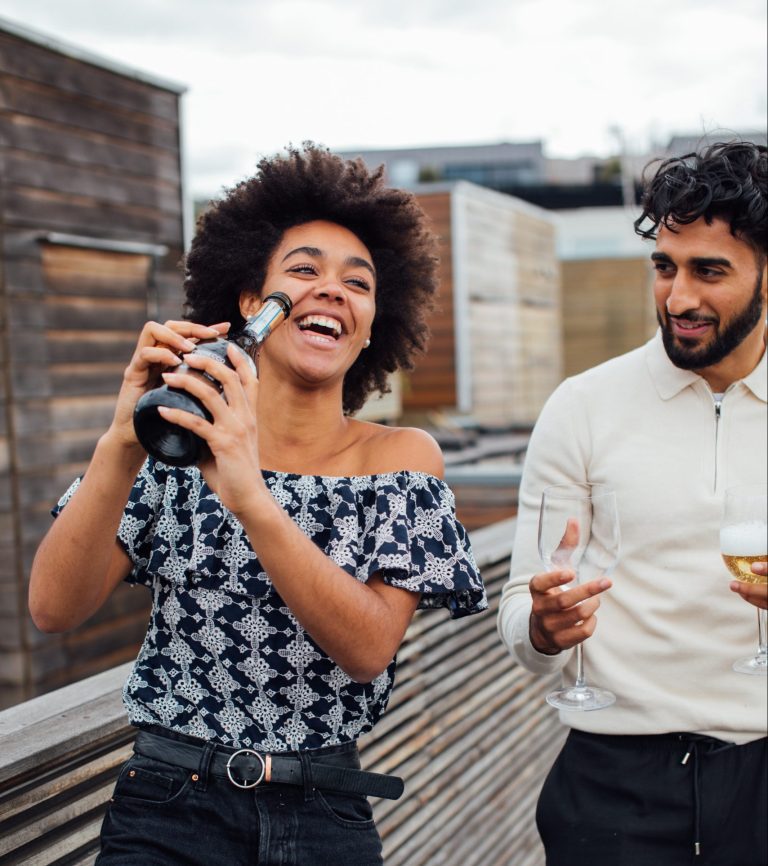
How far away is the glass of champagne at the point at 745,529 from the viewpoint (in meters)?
1.65

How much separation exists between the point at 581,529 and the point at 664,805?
1.99 ft

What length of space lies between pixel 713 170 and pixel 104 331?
4977 millimetres

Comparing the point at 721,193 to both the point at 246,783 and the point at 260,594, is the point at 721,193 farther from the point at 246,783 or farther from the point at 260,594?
the point at 246,783

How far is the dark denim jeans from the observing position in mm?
1562

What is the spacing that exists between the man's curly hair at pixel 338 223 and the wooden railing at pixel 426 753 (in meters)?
0.79

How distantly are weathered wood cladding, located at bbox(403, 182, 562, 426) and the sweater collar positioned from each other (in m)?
10.9

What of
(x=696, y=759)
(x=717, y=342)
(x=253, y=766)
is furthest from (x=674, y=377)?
(x=253, y=766)

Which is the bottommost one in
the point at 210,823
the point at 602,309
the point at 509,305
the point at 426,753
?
the point at 426,753

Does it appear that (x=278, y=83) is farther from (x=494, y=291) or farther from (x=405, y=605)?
(x=405, y=605)

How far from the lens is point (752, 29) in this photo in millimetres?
10695

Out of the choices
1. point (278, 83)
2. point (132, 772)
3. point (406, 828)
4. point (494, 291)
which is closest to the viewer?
point (132, 772)

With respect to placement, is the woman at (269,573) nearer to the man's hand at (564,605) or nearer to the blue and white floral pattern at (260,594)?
the blue and white floral pattern at (260,594)

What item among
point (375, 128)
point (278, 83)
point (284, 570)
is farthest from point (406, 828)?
point (375, 128)

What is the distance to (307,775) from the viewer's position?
1.59 metres
